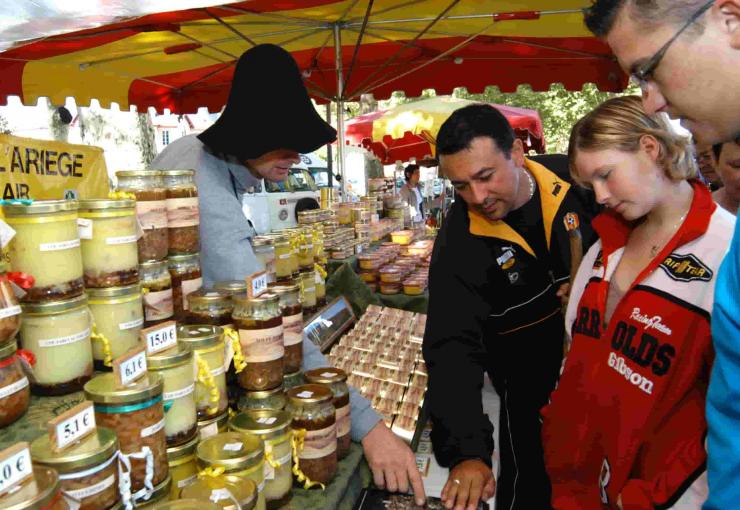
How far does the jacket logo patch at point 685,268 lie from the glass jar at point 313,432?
1.03 m

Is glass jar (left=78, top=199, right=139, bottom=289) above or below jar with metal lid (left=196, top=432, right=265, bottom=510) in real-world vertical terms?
above

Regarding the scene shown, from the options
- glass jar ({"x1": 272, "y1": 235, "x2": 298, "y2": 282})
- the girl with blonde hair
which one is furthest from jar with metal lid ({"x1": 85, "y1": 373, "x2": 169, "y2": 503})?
glass jar ({"x1": 272, "y1": 235, "x2": 298, "y2": 282})

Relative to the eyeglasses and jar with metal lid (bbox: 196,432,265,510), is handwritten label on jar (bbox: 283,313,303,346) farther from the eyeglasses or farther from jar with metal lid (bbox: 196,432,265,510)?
the eyeglasses

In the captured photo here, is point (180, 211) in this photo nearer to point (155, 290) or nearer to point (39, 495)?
point (155, 290)

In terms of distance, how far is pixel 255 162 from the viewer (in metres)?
2.03

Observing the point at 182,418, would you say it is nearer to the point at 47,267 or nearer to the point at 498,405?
the point at 47,267


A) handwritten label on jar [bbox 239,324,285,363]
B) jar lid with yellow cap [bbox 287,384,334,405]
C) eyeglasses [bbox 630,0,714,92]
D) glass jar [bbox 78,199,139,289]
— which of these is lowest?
jar lid with yellow cap [bbox 287,384,334,405]

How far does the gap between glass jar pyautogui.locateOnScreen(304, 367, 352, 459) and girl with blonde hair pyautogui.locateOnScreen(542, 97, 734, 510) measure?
2.68 ft

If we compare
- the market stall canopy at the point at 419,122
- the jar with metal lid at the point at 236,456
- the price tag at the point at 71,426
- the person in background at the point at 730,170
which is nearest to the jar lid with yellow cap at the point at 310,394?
the jar with metal lid at the point at 236,456

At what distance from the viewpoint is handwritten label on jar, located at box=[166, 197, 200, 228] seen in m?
1.57

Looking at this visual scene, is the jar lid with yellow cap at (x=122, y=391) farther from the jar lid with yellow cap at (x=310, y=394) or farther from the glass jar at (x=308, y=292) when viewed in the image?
the glass jar at (x=308, y=292)

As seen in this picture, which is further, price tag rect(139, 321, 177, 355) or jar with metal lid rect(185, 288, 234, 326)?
jar with metal lid rect(185, 288, 234, 326)

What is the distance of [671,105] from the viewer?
1051 mm

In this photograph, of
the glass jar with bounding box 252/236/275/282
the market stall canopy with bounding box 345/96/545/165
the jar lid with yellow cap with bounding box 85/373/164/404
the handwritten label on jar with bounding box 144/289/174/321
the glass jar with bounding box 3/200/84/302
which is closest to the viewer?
the jar lid with yellow cap with bounding box 85/373/164/404
